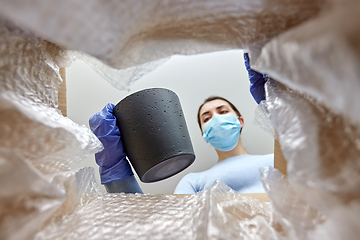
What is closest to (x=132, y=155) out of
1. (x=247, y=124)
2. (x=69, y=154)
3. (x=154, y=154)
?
(x=154, y=154)

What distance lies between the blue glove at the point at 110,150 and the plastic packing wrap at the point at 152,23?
1.26 feet

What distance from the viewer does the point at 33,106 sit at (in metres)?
0.23

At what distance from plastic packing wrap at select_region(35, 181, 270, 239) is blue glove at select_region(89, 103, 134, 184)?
258 mm

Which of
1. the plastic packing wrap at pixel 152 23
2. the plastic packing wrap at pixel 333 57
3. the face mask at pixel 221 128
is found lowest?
the face mask at pixel 221 128

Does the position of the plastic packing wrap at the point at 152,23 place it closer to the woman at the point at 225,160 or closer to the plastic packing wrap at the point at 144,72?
the plastic packing wrap at the point at 144,72

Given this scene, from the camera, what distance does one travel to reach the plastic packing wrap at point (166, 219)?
21 centimetres

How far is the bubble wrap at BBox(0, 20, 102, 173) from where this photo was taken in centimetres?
19

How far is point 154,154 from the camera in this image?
44 cm

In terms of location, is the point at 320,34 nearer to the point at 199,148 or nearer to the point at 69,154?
the point at 69,154

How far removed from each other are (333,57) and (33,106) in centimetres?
26

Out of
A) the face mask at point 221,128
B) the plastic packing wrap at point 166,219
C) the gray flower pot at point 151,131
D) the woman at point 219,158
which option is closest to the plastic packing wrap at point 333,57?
the plastic packing wrap at point 166,219

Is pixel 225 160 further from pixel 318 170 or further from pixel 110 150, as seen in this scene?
pixel 318 170

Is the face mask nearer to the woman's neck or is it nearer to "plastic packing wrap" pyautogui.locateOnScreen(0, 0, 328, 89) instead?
the woman's neck

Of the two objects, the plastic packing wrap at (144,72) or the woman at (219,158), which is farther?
the woman at (219,158)
